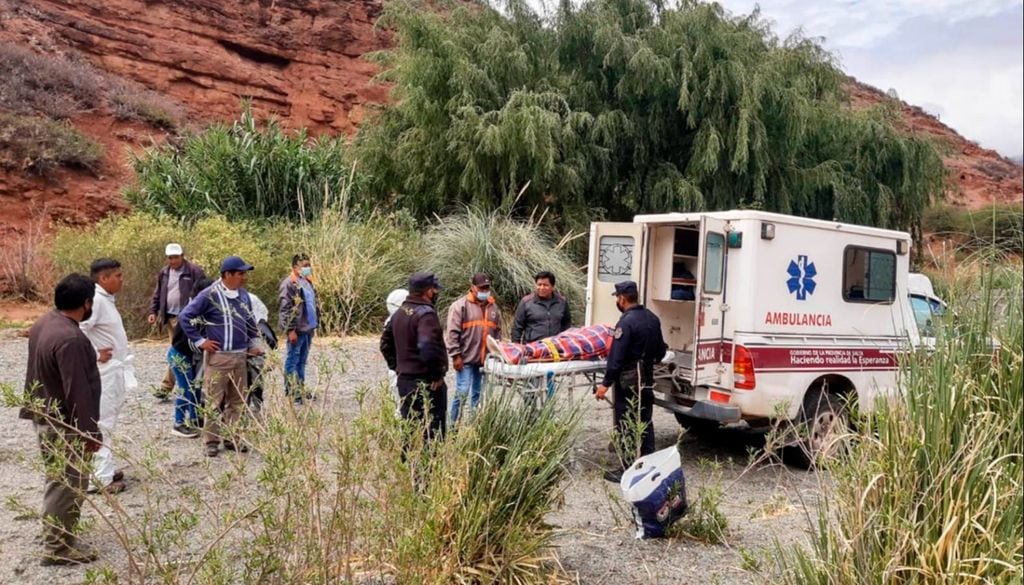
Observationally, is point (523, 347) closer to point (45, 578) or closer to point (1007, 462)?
point (45, 578)

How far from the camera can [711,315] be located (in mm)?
6551

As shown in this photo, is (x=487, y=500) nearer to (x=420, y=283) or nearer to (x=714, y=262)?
(x=420, y=283)

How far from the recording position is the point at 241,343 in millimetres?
6328

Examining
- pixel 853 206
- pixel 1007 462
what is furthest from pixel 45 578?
pixel 853 206

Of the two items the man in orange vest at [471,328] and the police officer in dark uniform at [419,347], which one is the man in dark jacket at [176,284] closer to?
the man in orange vest at [471,328]

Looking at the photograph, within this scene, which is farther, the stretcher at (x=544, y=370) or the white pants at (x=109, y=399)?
the stretcher at (x=544, y=370)

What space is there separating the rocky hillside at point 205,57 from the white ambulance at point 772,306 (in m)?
16.8

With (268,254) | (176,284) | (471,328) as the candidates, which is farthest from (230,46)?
(471,328)

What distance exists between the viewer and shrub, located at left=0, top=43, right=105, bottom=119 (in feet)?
69.1

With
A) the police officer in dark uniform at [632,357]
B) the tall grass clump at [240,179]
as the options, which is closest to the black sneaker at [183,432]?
the police officer in dark uniform at [632,357]

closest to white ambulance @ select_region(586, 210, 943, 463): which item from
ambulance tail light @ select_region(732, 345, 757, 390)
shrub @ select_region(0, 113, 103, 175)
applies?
ambulance tail light @ select_region(732, 345, 757, 390)

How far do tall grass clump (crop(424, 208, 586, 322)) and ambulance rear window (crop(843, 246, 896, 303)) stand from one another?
6844 millimetres

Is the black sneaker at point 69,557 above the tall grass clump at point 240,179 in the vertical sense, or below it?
below

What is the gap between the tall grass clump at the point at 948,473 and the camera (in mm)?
2277
